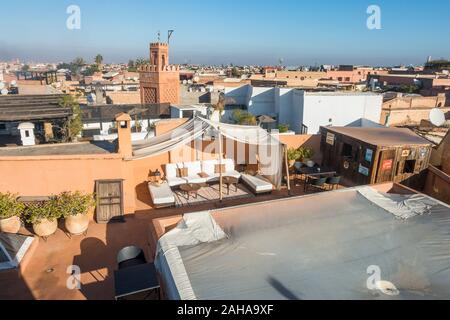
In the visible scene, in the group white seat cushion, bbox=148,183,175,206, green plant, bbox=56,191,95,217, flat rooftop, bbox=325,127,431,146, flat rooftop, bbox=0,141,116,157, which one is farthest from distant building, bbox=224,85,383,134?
green plant, bbox=56,191,95,217

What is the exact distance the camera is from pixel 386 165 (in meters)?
11.7

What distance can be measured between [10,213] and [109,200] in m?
2.42

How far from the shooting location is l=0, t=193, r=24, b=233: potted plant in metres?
7.99

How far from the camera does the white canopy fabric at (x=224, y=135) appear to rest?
1023 cm

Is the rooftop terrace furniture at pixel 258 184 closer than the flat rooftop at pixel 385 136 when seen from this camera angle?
Yes

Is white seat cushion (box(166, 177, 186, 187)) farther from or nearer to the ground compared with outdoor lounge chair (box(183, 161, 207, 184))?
nearer to the ground

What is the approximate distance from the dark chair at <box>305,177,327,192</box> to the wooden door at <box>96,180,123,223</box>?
6.83 meters

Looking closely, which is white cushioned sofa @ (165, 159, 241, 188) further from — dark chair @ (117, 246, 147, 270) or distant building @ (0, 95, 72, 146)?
distant building @ (0, 95, 72, 146)

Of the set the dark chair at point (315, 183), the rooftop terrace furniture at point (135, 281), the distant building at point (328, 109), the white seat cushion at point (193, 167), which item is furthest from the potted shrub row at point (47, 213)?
the distant building at point (328, 109)

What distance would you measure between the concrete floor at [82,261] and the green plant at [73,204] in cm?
67

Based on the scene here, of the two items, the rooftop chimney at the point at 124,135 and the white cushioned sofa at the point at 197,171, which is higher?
the rooftop chimney at the point at 124,135

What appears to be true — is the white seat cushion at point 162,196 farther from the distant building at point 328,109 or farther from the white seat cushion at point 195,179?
the distant building at point 328,109

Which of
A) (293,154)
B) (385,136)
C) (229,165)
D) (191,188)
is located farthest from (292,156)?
(191,188)
